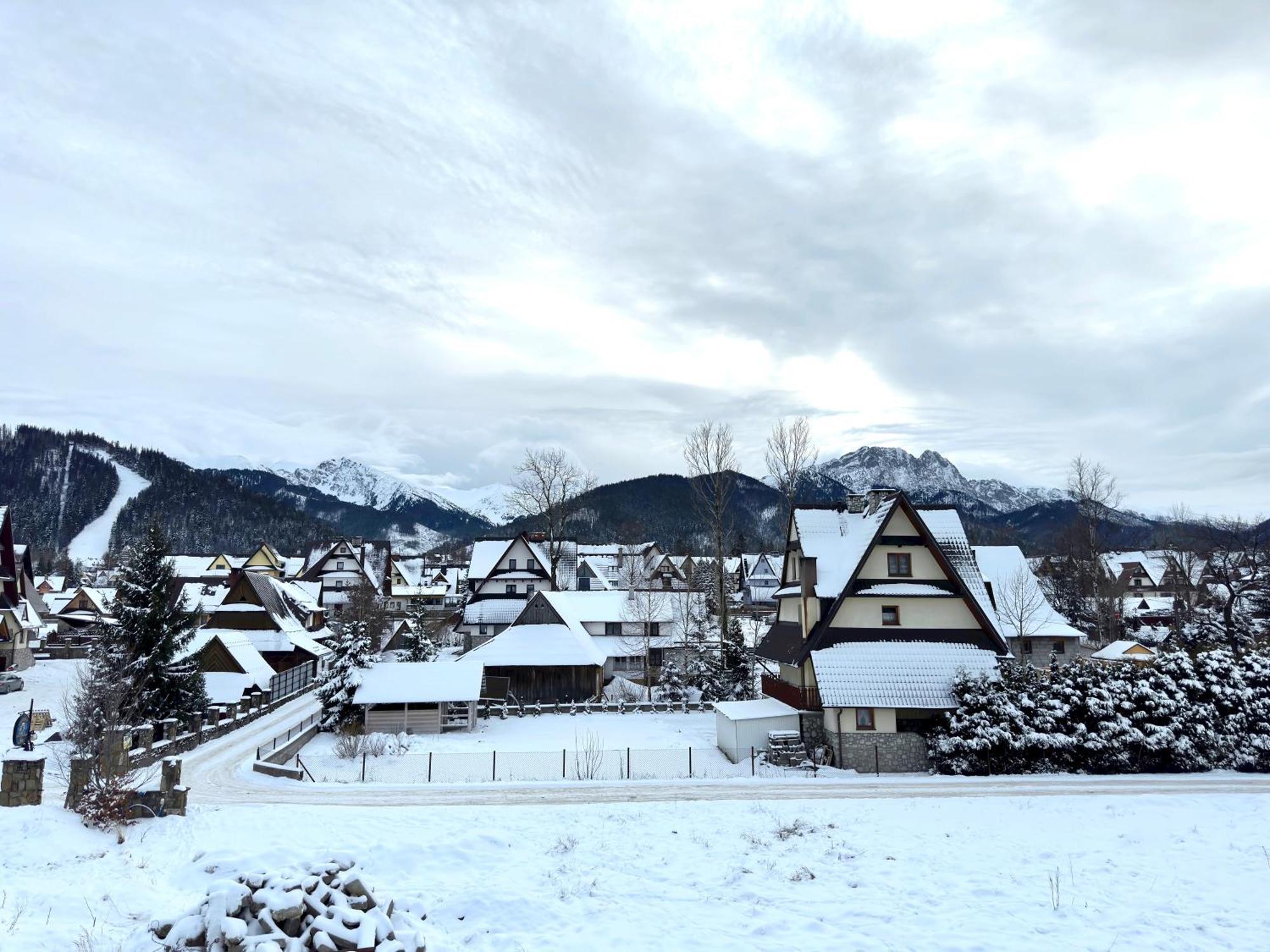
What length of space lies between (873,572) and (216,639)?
110ft

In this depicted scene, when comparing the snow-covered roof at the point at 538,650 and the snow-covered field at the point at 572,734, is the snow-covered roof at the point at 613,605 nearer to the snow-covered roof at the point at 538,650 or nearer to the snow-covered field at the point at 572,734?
the snow-covered roof at the point at 538,650

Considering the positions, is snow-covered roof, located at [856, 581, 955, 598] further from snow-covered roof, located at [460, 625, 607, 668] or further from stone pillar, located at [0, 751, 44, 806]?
stone pillar, located at [0, 751, 44, 806]

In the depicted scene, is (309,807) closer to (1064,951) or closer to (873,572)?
(1064,951)

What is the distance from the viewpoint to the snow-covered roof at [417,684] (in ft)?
112

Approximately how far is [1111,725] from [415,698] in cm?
2800

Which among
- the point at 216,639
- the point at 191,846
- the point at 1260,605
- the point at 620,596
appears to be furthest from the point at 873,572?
the point at 1260,605

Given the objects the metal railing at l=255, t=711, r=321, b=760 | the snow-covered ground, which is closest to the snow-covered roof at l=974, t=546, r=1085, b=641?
the metal railing at l=255, t=711, r=321, b=760

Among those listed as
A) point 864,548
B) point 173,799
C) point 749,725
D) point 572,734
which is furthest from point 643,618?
point 173,799

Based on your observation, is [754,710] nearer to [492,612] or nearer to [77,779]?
[77,779]

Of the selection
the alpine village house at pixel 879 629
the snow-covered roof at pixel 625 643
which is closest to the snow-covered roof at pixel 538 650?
the snow-covered roof at pixel 625 643

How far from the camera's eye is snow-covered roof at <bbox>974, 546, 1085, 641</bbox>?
47938 mm

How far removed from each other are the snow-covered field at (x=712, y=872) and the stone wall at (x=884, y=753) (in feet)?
21.9

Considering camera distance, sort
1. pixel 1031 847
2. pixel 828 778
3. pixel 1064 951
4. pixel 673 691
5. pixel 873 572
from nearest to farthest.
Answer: pixel 1064 951, pixel 1031 847, pixel 828 778, pixel 873 572, pixel 673 691

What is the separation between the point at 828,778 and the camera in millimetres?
25109
